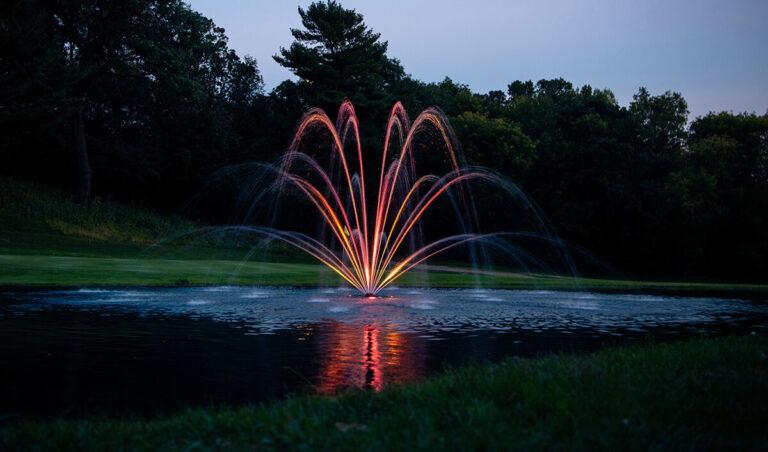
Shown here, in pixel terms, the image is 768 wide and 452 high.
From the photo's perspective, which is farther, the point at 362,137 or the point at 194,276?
the point at 362,137

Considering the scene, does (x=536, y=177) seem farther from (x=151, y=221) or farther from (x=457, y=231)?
(x=151, y=221)

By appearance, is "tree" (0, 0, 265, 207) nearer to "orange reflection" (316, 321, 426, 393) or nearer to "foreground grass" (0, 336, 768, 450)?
"orange reflection" (316, 321, 426, 393)

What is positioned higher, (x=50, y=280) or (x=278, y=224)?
(x=278, y=224)

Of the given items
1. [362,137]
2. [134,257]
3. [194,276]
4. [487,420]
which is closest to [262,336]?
[487,420]

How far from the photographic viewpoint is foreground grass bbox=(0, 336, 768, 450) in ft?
17.5

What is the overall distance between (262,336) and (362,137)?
4305 centimetres

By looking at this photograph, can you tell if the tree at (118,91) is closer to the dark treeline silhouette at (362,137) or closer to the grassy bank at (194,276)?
the dark treeline silhouette at (362,137)

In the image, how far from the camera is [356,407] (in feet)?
21.7

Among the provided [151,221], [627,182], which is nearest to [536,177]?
[627,182]

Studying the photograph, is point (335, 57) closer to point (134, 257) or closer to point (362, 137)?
point (362, 137)

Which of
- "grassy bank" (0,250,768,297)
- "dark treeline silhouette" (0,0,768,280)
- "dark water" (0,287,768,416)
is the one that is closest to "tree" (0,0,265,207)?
"dark treeline silhouette" (0,0,768,280)

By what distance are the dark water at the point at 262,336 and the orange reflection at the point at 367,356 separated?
0.10 ft

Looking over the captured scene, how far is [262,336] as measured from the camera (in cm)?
1330

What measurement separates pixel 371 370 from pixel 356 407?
10.9ft
